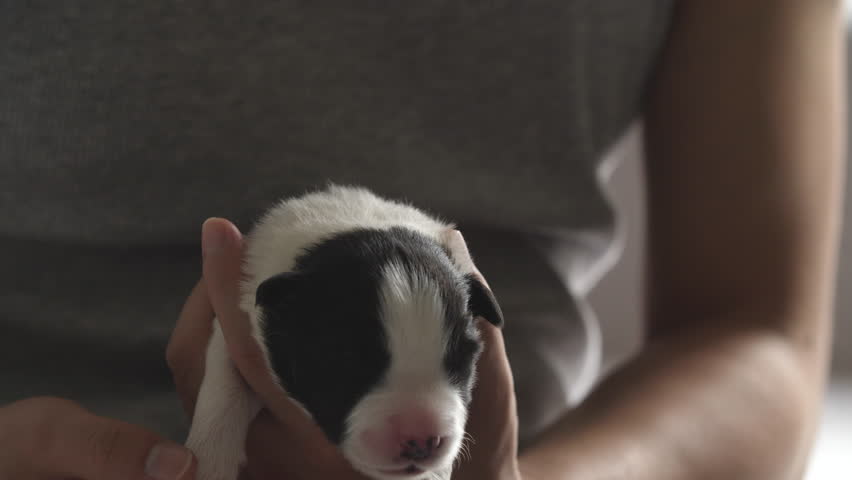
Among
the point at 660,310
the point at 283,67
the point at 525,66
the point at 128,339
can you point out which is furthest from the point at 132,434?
the point at 660,310

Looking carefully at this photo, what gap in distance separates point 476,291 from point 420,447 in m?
0.12

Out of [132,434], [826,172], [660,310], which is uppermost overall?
[132,434]

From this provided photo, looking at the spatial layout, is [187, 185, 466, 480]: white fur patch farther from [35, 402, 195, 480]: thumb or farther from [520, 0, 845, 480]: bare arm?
[520, 0, 845, 480]: bare arm

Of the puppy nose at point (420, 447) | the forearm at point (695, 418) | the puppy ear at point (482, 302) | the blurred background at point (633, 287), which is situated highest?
the puppy ear at point (482, 302)

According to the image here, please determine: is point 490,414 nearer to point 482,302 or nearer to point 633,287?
point 482,302

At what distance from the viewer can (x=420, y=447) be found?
0.46 m

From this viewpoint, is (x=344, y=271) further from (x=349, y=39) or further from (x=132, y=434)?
(x=349, y=39)

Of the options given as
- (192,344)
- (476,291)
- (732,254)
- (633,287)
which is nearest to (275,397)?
(192,344)

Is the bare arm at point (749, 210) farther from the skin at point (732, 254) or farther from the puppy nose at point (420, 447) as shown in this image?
the puppy nose at point (420, 447)

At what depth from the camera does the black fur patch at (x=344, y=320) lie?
19.5 inches


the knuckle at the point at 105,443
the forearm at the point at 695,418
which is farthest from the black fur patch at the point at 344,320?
the forearm at the point at 695,418

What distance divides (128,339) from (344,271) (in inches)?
12.0

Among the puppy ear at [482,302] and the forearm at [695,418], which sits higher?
the puppy ear at [482,302]

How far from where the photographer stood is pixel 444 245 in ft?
1.89
